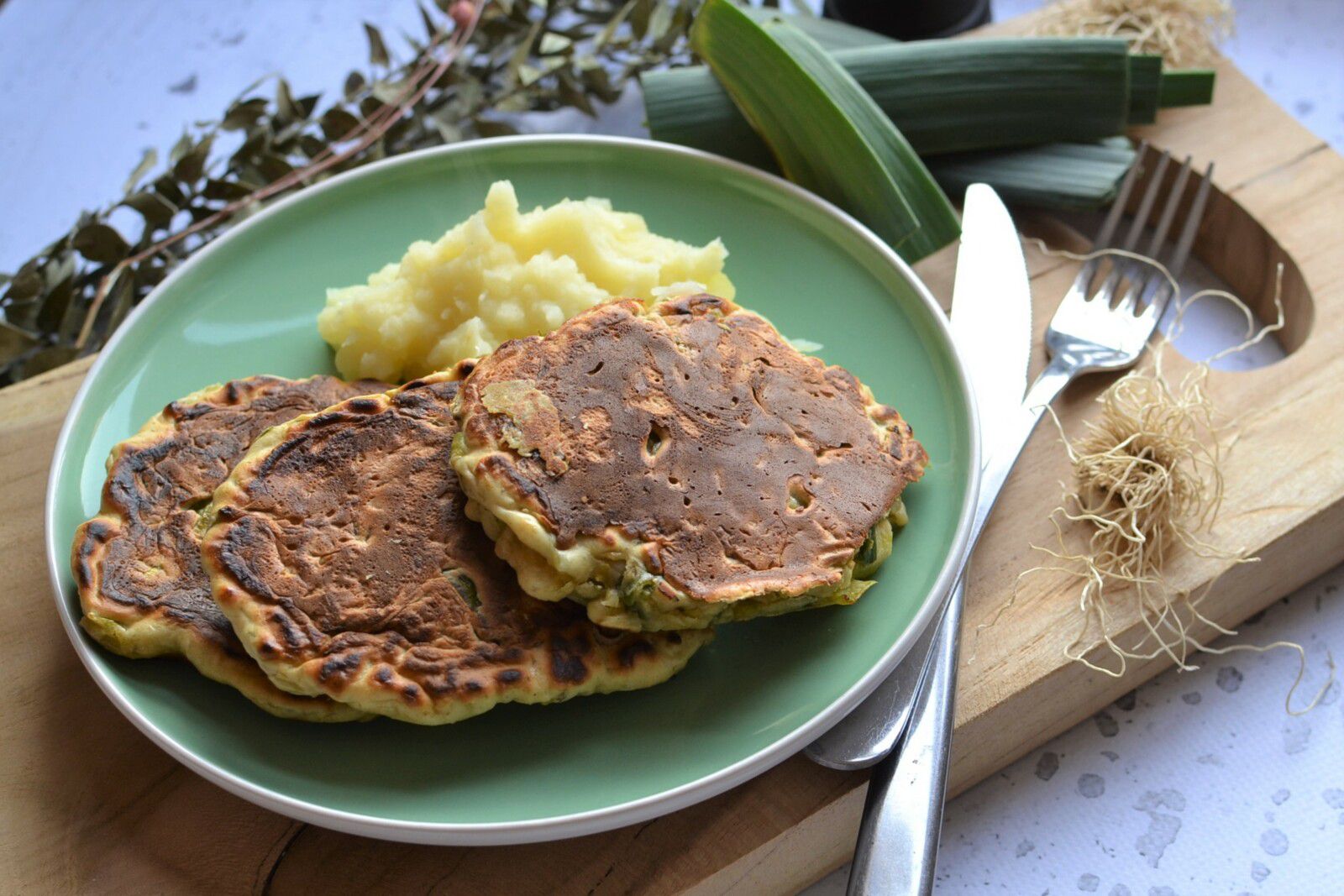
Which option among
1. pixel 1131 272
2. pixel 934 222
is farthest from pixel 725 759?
pixel 1131 272

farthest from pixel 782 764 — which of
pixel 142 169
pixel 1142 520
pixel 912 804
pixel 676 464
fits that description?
pixel 142 169

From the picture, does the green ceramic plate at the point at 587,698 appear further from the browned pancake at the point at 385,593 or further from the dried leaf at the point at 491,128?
the dried leaf at the point at 491,128

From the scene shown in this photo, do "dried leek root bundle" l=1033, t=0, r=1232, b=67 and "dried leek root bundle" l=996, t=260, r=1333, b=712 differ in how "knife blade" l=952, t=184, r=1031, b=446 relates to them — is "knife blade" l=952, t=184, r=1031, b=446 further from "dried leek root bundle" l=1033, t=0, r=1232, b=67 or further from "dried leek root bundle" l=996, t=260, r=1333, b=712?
"dried leek root bundle" l=1033, t=0, r=1232, b=67

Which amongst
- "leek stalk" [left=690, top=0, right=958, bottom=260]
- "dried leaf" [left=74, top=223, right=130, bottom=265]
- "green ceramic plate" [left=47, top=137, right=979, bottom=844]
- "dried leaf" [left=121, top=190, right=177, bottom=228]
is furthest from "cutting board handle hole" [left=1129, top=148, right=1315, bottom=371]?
"dried leaf" [left=74, top=223, right=130, bottom=265]

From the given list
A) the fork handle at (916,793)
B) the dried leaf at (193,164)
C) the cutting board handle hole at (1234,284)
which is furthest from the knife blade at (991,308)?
the dried leaf at (193,164)

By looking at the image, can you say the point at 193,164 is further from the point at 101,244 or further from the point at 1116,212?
the point at 1116,212

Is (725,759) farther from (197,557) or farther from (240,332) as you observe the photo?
(240,332)

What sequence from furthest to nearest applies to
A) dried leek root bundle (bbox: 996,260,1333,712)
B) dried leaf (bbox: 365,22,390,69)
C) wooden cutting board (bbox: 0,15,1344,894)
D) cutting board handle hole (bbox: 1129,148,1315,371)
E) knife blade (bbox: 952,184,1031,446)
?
1. dried leaf (bbox: 365,22,390,69)
2. cutting board handle hole (bbox: 1129,148,1315,371)
3. knife blade (bbox: 952,184,1031,446)
4. dried leek root bundle (bbox: 996,260,1333,712)
5. wooden cutting board (bbox: 0,15,1344,894)
